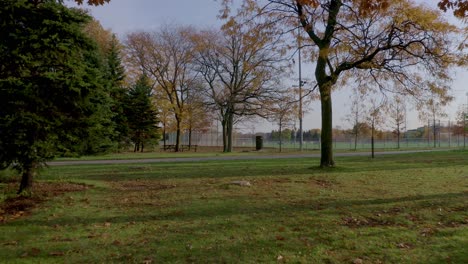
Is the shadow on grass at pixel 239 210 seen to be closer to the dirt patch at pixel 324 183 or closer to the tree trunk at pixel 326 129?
the dirt patch at pixel 324 183

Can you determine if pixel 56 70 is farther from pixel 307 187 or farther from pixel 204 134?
pixel 204 134

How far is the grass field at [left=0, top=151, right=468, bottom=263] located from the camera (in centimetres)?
482

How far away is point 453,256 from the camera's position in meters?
4.71

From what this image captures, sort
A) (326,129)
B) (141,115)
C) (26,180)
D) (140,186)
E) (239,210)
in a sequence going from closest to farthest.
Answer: (239,210)
(26,180)
(140,186)
(326,129)
(141,115)

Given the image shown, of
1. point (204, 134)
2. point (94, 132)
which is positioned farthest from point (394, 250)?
point (204, 134)

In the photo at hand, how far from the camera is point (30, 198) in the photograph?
8.75m

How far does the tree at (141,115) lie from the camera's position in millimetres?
38166

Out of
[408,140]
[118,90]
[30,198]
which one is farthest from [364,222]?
[408,140]

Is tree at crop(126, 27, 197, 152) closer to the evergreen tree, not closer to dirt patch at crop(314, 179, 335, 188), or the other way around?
the evergreen tree

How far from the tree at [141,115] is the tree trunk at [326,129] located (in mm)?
26127

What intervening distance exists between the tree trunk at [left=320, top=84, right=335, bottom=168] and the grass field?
381cm

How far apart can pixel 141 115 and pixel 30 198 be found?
101 feet

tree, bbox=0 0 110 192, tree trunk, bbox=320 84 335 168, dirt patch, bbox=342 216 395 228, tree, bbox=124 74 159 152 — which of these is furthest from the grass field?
tree, bbox=124 74 159 152

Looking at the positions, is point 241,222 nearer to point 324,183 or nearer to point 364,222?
point 364,222
